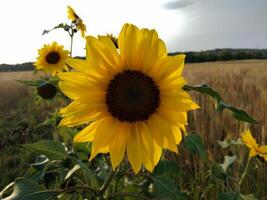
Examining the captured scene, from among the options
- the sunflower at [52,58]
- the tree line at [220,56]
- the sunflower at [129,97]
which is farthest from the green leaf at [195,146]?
the tree line at [220,56]

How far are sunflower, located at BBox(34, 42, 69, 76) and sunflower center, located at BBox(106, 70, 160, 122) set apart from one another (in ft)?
5.13

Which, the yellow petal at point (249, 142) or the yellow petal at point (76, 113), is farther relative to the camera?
the yellow petal at point (249, 142)

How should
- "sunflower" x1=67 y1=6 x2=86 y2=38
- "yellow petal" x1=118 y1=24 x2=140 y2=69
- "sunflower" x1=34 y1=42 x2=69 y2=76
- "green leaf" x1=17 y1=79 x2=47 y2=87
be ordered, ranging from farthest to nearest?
"sunflower" x1=34 y1=42 x2=69 y2=76 < "sunflower" x1=67 y1=6 x2=86 y2=38 < "green leaf" x1=17 y1=79 x2=47 y2=87 < "yellow petal" x1=118 y1=24 x2=140 y2=69

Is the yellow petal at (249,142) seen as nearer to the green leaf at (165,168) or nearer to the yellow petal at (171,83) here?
the green leaf at (165,168)

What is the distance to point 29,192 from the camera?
1.01 metres

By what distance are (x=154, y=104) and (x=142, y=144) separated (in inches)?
3.8

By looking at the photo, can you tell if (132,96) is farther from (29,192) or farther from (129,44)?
(29,192)

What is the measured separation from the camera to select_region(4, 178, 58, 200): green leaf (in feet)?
3.27

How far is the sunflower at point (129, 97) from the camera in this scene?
0.97 meters

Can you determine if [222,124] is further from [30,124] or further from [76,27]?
[30,124]

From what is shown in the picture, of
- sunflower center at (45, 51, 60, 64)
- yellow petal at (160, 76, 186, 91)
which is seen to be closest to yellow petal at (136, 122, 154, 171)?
yellow petal at (160, 76, 186, 91)

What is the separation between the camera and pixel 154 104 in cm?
104

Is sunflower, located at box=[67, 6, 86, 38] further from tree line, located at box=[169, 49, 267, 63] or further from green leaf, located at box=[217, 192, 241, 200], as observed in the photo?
tree line, located at box=[169, 49, 267, 63]

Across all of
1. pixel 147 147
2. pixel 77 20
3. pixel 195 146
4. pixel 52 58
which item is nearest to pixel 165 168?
pixel 195 146
